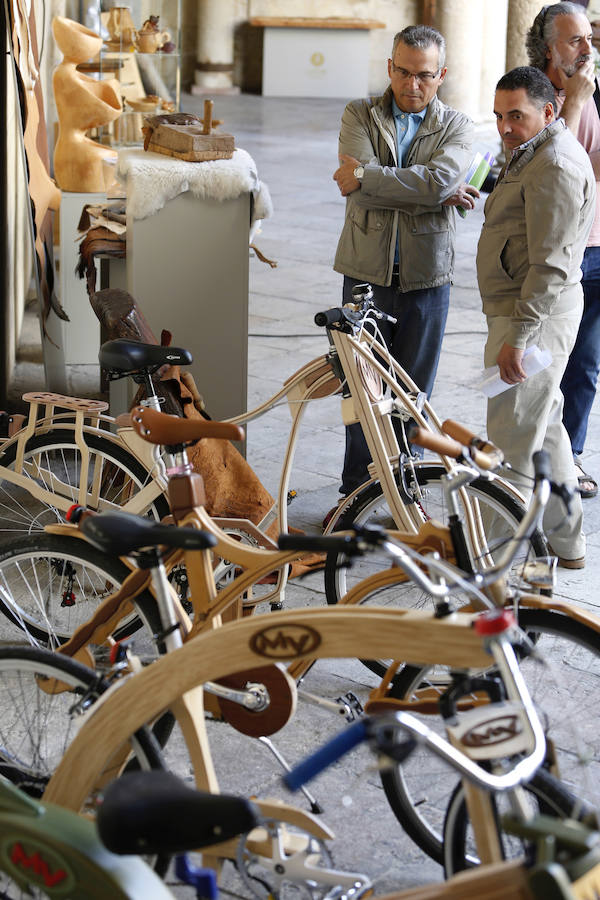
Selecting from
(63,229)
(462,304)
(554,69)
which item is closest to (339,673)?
(554,69)

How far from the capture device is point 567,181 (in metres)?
3.64

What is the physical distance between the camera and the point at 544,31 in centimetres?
426

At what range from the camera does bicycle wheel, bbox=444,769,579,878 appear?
2.02 metres

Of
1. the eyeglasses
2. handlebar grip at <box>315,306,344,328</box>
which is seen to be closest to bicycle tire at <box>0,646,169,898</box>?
handlebar grip at <box>315,306,344,328</box>

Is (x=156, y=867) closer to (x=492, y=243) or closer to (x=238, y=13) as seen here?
(x=492, y=243)

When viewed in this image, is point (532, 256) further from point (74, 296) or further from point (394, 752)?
point (74, 296)

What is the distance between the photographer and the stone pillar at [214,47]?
1972 centimetres

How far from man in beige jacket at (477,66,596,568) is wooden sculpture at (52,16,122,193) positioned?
3614mm

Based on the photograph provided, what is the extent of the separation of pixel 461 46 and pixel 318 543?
14.7m

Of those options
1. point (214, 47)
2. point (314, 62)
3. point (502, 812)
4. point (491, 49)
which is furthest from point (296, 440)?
point (314, 62)

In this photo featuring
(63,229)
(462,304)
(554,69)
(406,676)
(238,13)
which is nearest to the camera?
(406,676)

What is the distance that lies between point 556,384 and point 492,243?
0.52 metres

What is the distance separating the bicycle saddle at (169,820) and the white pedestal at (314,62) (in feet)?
64.1

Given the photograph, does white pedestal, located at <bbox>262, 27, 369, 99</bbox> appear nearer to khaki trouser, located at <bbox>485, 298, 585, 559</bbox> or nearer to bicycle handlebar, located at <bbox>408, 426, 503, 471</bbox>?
khaki trouser, located at <bbox>485, 298, 585, 559</bbox>
